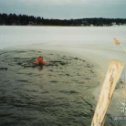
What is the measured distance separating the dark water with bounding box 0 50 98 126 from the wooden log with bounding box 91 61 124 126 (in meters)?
6.10

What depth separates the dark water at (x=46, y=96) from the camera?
1175cm

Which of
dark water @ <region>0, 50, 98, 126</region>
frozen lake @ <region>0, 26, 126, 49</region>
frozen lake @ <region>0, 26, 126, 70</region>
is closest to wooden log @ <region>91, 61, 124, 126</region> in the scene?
dark water @ <region>0, 50, 98, 126</region>

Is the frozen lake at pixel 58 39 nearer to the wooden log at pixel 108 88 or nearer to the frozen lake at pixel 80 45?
the frozen lake at pixel 80 45

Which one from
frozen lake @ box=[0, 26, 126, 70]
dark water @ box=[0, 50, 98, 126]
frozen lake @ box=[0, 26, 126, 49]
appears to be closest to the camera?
dark water @ box=[0, 50, 98, 126]

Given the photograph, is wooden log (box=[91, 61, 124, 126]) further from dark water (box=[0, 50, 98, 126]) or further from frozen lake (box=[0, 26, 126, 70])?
frozen lake (box=[0, 26, 126, 70])

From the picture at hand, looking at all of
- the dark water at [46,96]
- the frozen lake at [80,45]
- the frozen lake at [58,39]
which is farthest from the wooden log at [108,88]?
the frozen lake at [58,39]

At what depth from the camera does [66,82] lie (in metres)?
19.0

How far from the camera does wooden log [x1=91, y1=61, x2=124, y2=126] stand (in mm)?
4738

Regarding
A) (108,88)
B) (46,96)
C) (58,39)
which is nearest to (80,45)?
(58,39)

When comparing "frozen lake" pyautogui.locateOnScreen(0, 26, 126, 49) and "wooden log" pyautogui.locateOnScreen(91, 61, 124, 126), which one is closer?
"wooden log" pyautogui.locateOnScreen(91, 61, 124, 126)

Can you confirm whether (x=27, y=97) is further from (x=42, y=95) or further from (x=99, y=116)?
(x=99, y=116)

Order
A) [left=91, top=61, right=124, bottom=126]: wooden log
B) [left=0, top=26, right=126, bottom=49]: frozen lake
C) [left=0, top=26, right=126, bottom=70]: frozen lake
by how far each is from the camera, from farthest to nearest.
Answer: [left=0, top=26, right=126, bottom=49]: frozen lake < [left=0, top=26, right=126, bottom=70]: frozen lake < [left=91, top=61, right=124, bottom=126]: wooden log

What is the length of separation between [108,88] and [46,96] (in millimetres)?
10517

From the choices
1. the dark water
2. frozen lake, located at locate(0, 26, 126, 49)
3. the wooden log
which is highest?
the wooden log
